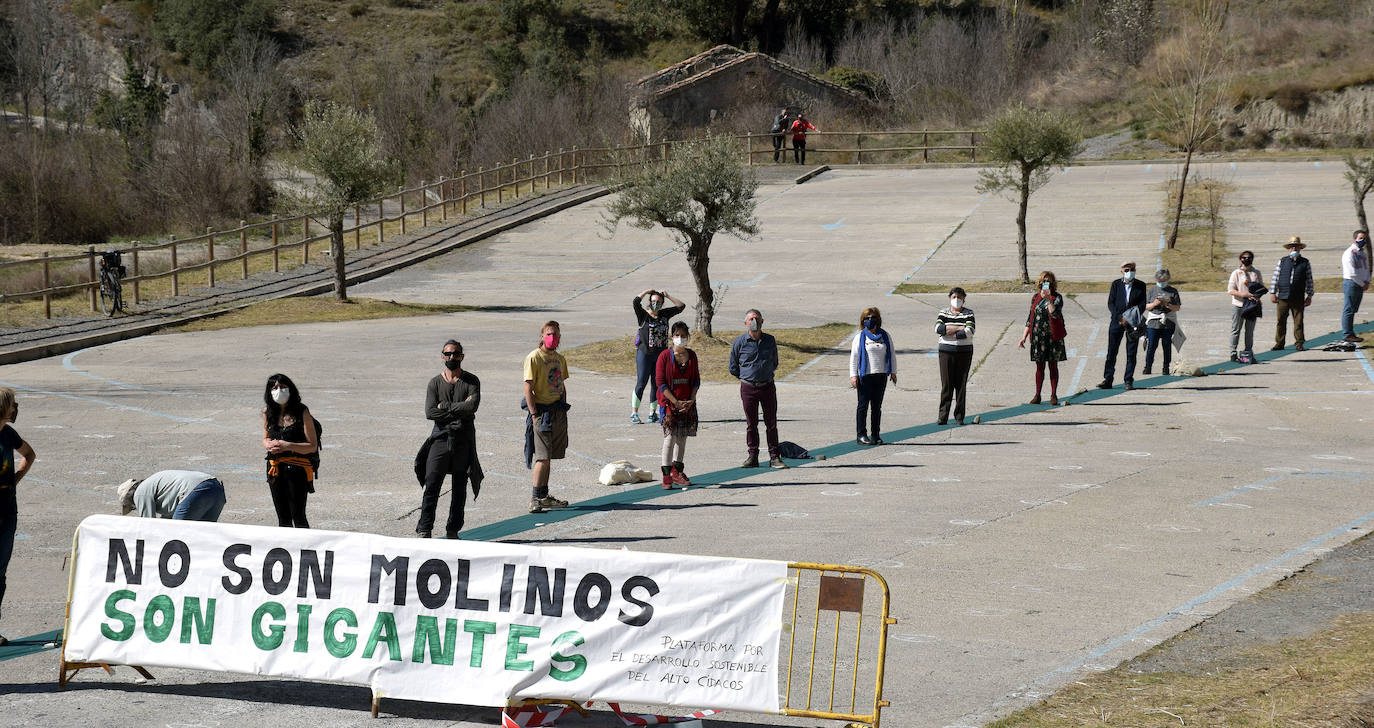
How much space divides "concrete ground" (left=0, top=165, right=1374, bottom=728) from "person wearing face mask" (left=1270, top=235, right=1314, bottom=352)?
1.05 metres

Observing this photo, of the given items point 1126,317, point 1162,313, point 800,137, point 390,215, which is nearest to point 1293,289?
point 1162,313

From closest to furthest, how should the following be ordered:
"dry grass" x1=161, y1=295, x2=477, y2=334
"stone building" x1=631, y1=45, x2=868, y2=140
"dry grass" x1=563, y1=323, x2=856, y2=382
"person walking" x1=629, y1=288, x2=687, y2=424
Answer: "person walking" x1=629, y1=288, x2=687, y2=424
"dry grass" x1=563, y1=323, x2=856, y2=382
"dry grass" x1=161, y1=295, x2=477, y2=334
"stone building" x1=631, y1=45, x2=868, y2=140

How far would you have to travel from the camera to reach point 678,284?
3198cm

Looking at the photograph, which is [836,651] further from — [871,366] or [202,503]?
[871,366]

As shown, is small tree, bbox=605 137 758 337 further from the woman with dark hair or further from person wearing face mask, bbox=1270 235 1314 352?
the woman with dark hair

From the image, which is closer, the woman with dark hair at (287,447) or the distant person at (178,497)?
the distant person at (178,497)

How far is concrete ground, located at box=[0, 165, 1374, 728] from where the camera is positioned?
780 centimetres

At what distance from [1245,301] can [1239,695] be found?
14524 millimetres

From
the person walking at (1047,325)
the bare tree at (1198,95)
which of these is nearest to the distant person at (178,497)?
the person walking at (1047,325)

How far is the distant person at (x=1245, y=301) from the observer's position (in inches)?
786

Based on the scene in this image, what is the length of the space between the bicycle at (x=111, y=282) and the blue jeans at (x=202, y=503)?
20.5 metres

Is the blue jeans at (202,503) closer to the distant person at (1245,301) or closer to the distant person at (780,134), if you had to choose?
the distant person at (1245,301)

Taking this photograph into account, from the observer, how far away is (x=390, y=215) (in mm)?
45438

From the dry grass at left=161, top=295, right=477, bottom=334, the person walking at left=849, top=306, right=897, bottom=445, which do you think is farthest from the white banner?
the dry grass at left=161, top=295, right=477, bottom=334
